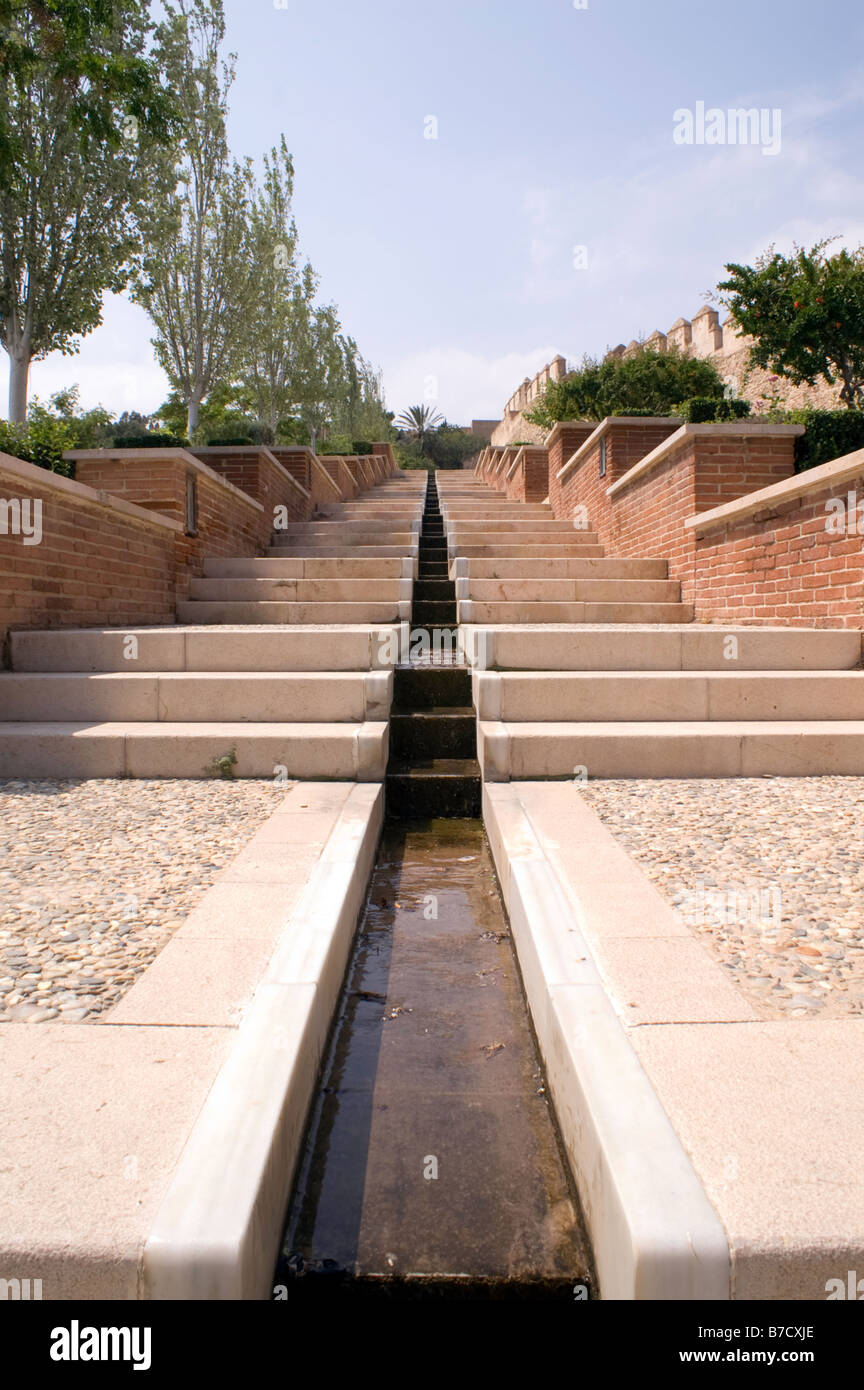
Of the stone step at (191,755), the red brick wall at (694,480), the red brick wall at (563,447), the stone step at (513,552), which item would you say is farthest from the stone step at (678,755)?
the red brick wall at (563,447)

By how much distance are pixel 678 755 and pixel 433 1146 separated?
9.01 ft

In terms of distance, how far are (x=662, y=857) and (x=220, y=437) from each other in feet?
40.0

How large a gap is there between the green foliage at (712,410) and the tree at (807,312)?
631 centimetres

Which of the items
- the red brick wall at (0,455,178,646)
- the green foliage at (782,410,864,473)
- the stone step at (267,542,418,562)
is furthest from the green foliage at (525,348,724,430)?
the red brick wall at (0,455,178,646)

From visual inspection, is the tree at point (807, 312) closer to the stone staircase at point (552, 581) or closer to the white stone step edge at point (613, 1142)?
the stone staircase at point (552, 581)

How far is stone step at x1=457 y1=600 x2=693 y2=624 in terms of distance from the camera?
6367mm

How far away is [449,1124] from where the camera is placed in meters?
1.72

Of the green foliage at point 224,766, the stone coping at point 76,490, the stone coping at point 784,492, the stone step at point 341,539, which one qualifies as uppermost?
the stone step at point 341,539

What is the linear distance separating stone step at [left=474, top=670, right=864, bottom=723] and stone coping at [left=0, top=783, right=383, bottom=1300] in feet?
7.58

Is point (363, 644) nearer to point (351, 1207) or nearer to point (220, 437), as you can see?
point (351, 1207)

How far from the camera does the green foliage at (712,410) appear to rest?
8180 millimetres

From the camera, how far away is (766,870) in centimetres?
261

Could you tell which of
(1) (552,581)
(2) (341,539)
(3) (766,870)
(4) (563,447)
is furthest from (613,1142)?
(4) (563,447)

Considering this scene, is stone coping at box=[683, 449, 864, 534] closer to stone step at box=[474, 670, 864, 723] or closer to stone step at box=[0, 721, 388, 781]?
stone step at box=[474, 670, 864, 723]
